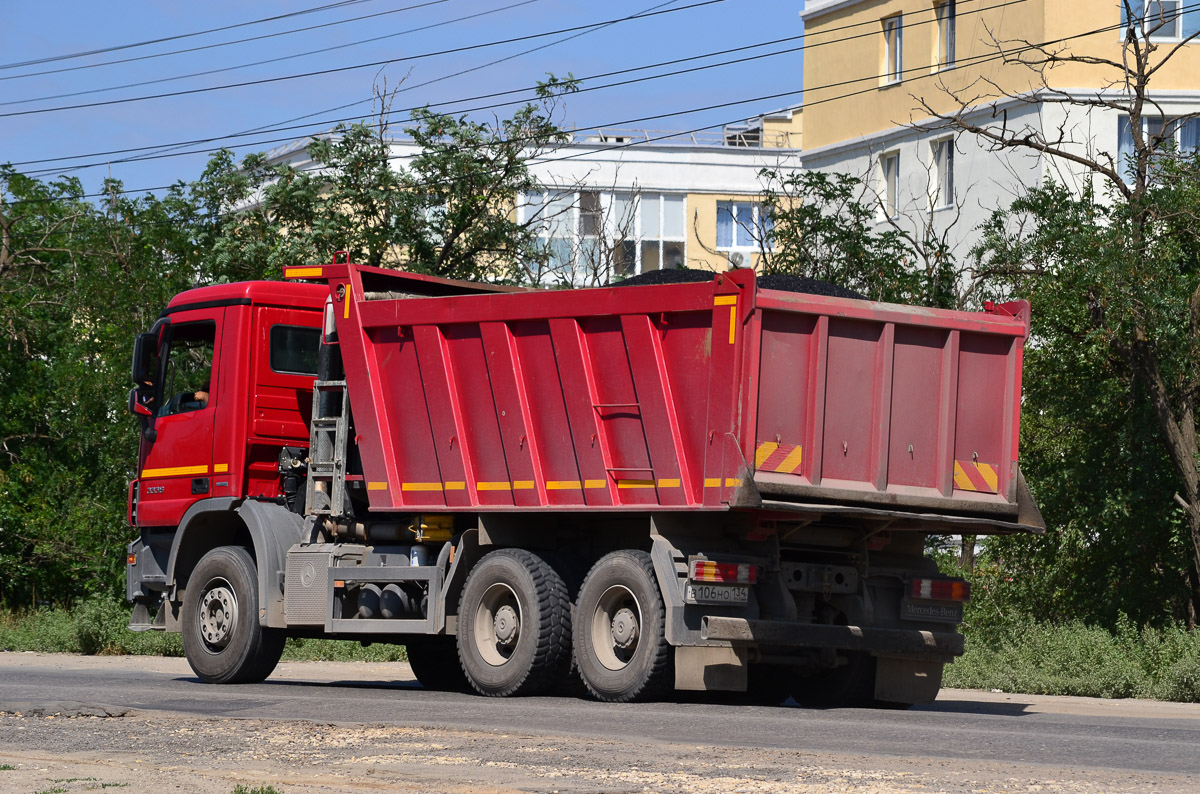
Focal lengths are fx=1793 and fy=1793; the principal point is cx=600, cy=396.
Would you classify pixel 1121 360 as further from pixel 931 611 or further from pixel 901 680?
pixel 901 680

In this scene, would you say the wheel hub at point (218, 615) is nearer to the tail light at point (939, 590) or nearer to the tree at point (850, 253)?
the tail light at point (939, 590)

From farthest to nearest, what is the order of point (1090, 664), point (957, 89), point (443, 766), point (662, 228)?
1. point (662, 228)
2. point (957, 89)
3. point (1090, 664)
4. point (443, 766)

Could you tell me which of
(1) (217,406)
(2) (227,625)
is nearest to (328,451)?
(1) (217,406)

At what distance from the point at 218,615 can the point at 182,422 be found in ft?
5.69

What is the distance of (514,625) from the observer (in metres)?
12.8

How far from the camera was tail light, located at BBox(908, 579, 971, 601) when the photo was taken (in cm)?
1262

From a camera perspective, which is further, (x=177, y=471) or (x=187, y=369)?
(x=187, y=369)

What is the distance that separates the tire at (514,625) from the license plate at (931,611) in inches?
93.4

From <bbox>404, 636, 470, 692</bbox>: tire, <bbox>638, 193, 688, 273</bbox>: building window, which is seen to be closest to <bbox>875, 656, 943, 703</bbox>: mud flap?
<bbox>404, 636, 470, 692</bbox>: tire

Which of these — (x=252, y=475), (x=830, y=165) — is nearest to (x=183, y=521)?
(x=252, y=475)

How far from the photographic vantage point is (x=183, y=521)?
15148 millimetres

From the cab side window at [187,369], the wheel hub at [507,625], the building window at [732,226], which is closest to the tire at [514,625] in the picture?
the wheel hub at [507,625]

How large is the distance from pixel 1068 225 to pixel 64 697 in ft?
37.1

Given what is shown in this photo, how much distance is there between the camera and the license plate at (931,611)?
12.6 meters
